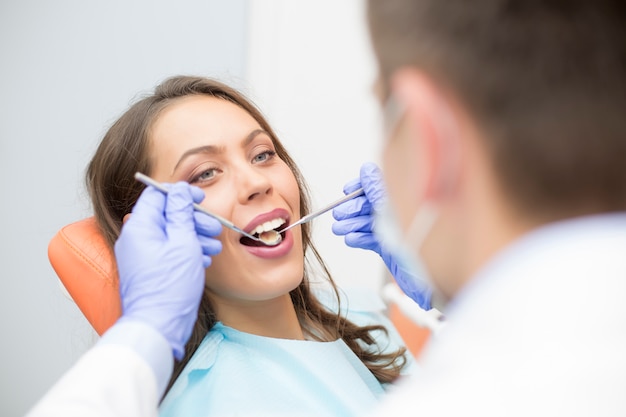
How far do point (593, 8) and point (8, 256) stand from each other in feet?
6.54

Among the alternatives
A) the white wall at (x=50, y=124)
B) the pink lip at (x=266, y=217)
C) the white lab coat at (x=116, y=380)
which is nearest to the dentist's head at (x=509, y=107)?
the white lab coat at (x=116, y=380)

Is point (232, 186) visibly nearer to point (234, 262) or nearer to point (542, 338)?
point (234, 262)

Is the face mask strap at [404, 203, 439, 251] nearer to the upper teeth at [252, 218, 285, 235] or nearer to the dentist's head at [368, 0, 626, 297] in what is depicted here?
the dentist's head at [368, 0, 626, 297]

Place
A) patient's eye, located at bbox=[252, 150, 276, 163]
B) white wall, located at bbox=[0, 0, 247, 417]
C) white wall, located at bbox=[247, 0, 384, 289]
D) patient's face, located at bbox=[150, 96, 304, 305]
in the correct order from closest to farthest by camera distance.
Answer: patient's face, located at bbox=[150, 96, 304, 305] < patient's eye, located at bbox=[252, 150, 276, 163] < white wall, located at bbox=[0, 0, 247, 417] < white wall, located at bbox=[247, 0, 384, 289]

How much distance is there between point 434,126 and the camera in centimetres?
65

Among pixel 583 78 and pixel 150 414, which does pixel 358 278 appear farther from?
pixel 583 78

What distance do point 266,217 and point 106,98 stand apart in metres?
1.11

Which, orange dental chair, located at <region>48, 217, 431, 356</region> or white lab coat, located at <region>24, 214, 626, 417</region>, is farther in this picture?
orange dental chair, located at <region>48, 217, 431, 356</region>

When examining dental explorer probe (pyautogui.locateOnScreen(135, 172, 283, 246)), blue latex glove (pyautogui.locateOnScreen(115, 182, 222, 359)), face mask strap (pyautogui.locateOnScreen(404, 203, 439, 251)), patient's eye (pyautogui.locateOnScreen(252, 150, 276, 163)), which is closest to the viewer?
face mask strap (pyautogui.locateOnScreen(404, 203, 439, 251))

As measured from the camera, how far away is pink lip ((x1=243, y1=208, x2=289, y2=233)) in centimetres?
128

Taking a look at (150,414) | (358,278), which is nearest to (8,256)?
(358,278)

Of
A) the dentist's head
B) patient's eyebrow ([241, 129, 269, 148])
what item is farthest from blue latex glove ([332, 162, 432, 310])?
the dentist's head

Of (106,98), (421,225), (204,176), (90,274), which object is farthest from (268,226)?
(106,98)

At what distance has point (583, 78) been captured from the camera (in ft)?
2.02
